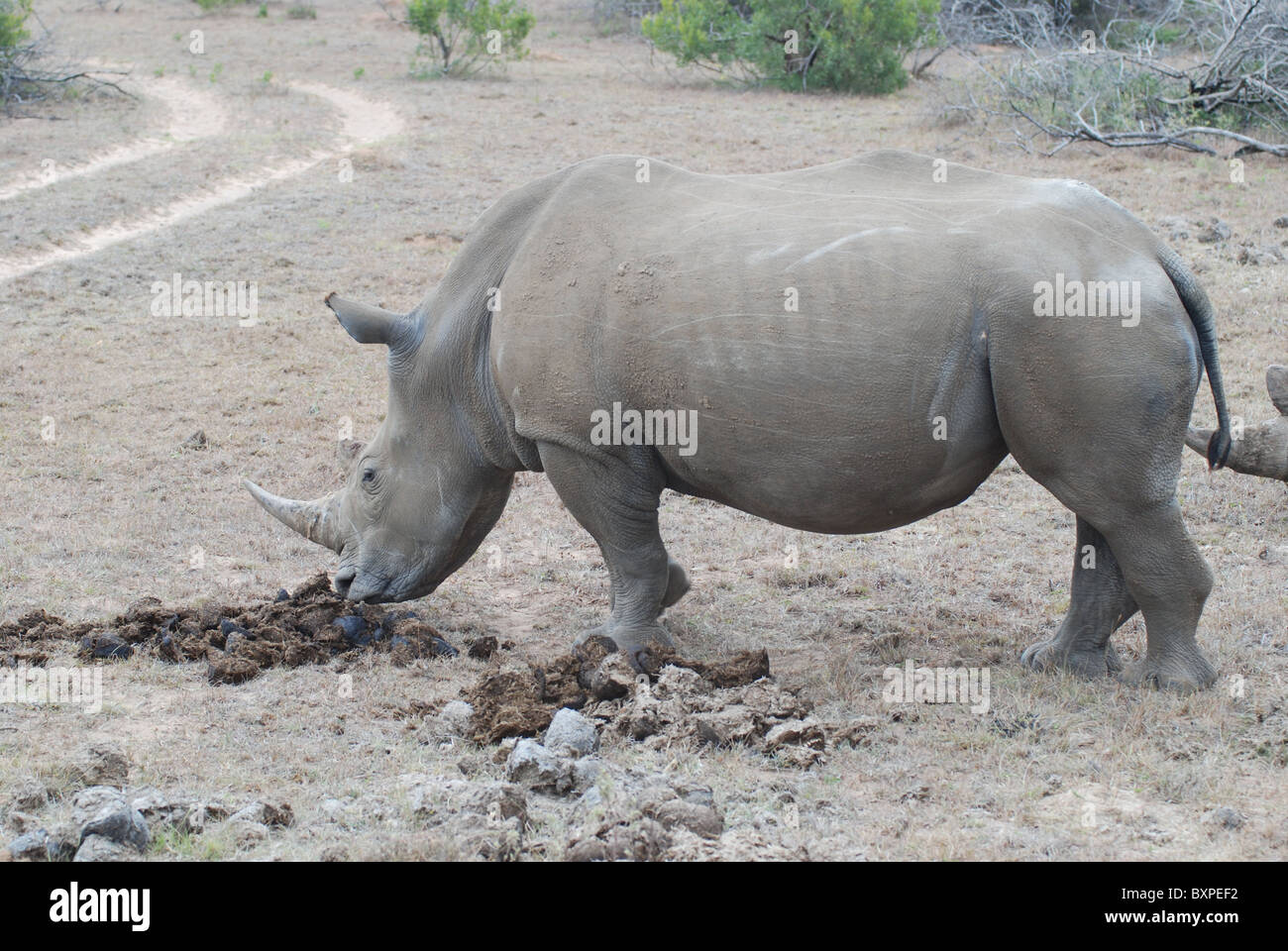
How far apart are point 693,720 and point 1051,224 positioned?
2.35 metres

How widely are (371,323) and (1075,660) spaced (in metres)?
3.47

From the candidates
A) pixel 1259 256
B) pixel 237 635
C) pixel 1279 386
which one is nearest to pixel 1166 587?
pixel 1279 386

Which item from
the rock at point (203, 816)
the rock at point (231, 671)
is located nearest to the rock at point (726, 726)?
the rock at point (203, 816)

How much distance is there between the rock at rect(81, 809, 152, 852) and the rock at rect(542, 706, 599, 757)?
1433 millimetres

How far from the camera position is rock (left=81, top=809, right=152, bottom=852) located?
4.41m

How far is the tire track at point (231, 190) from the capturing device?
14156 millimetres

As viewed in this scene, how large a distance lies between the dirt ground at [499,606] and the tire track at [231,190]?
0.07 metres

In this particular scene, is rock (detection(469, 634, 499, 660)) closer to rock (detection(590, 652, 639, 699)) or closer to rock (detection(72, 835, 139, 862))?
rock (detection(590, 652, 639, 699))

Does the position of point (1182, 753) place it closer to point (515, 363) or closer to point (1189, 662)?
point (1189, 662)

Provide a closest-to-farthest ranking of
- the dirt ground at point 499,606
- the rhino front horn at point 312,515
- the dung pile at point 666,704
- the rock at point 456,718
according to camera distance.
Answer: the dirt ground at point 499,606, the dung pile at point 666,704, the rock at point 456,718, the rhino front horn at point 312,515

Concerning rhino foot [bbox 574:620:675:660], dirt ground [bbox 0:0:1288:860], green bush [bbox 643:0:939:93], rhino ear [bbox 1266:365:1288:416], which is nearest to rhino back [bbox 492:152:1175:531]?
rhino foot [bbox 574:620:675:660]

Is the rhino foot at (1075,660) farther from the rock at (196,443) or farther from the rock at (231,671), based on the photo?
the rock at (196,443)

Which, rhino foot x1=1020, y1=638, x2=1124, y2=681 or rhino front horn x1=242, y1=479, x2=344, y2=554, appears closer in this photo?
rhino foot x1=1020, y1=638, x2=1124, y2=681

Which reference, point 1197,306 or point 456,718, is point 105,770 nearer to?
point 456,718
